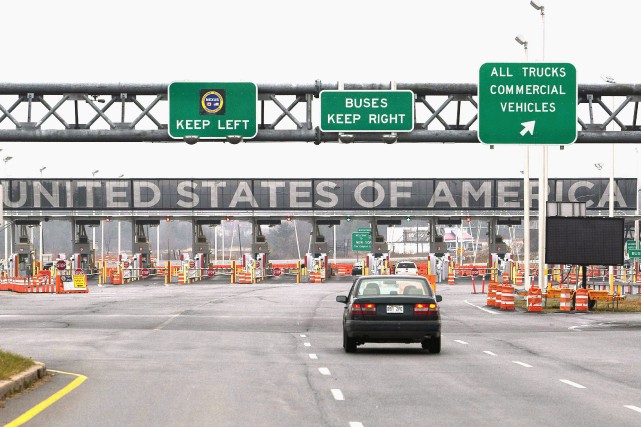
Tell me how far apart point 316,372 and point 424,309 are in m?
3.94

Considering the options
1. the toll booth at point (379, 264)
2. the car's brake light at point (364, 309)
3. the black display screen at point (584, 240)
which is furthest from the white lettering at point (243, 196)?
the car's brake light at point (364, 309)

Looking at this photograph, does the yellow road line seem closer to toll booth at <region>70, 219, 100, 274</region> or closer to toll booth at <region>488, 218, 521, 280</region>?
toll booth at <region>488, 218, 521, 280</region>

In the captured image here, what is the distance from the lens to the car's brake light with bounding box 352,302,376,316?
20484 millimetres

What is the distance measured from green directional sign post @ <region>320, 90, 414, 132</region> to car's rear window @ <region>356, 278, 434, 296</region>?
7.11 metres

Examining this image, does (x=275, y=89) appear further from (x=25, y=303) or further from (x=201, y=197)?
(x=201, y=197)

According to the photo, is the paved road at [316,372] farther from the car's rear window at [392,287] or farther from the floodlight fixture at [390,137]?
the floodlight fixture at [390,137]

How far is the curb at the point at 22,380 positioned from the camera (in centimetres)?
1338

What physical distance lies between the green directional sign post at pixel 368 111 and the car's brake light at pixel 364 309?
7865 millimetres

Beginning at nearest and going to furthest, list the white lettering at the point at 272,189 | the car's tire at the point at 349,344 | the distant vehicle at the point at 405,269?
the car's tire at the point at 349,344 < the distant vehicle at the point at 405,269 < the white lettering at the point at 272,189

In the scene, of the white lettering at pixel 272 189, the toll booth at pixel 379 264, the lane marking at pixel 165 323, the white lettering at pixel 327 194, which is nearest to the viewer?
the lane marking at pixel 165 323

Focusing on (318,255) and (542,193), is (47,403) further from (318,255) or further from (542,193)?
(318,255)

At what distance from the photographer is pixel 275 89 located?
27406mm

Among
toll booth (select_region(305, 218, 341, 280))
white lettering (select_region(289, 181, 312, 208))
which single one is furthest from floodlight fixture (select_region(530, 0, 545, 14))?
white lettering (select_region(289, 181, 312, 208))

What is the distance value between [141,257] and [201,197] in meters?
6.32
